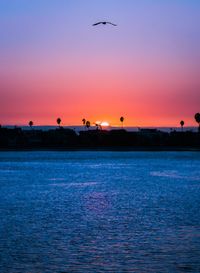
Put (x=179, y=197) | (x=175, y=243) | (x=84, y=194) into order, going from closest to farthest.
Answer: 1. (x=175, y=243)
2. (x=179, y=197)
3. (x=84, y=194)

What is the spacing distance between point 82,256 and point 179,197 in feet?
71.7

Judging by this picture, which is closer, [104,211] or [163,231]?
[163,231]

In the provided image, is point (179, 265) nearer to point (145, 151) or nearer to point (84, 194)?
point (84, 194)

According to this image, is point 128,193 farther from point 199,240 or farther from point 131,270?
point 131,270

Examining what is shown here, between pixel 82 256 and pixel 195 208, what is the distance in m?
14.8

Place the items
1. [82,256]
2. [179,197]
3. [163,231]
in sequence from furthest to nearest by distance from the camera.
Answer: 1. [179,197]
2. [163,231]
3. [82,256]

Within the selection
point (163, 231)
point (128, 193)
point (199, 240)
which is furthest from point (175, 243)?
point (128, 193)

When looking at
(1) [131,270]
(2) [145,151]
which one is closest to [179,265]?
(1) [131,270]

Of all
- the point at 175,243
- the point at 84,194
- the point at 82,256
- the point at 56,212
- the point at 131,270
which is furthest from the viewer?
the point at 84,194

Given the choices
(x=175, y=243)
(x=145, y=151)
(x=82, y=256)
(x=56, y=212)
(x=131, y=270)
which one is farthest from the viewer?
(x=145, y=151)

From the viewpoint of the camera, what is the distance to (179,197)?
1634 inches

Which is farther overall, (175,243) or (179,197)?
(179,197)

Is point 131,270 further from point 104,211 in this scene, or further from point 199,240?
point 104,211

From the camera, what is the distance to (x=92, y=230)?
25641mm
